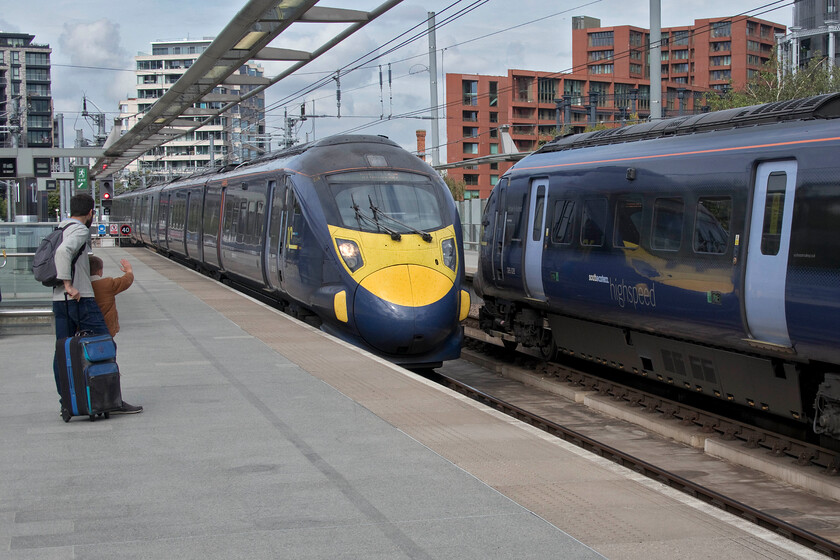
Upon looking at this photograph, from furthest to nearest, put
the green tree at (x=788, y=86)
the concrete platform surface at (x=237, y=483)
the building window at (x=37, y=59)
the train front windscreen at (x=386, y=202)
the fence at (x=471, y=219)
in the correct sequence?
the building window at (x=37, y=59) → the green tree at (x=788, y=86) → the fence at (x=471, y=219) → the train front windscreen at (x=386, y=202) → the concrete platform surface at (x=237, y=483)

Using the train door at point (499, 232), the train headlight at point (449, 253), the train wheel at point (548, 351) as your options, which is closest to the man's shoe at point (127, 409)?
the train headlight at point (449, 253)

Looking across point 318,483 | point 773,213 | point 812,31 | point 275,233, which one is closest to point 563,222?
point 773,213

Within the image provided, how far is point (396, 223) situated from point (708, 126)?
475 cm

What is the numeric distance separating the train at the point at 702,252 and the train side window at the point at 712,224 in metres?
0.02

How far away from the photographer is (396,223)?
13914 millimetres

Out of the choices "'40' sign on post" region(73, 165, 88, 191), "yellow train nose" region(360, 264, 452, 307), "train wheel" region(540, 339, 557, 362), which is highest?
"'40' sign on post" region(73, 165, 88, 191)

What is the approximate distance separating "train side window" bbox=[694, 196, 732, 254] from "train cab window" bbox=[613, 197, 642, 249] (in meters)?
1.26

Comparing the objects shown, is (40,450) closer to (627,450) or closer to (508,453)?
(508,453)

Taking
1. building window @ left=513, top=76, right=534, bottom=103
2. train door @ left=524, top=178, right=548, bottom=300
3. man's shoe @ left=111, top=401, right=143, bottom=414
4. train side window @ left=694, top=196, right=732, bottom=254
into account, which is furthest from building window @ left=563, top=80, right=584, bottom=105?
man's shoe @ left=111, top=401, right=143, bottom=414

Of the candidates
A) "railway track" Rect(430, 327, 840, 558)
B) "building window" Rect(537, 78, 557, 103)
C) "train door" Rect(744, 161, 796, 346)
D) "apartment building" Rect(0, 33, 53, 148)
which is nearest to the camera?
"railway track" Rect(430, 327, 840, 558)

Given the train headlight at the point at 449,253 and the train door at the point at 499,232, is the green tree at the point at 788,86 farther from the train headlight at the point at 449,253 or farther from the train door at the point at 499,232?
the train headlight at the point at 449,253

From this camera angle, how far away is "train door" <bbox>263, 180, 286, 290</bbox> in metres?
16.3

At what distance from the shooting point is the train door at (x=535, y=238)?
14.5 m

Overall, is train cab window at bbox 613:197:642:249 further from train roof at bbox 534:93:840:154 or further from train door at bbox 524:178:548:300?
train door at bbox 524:178:548:300
